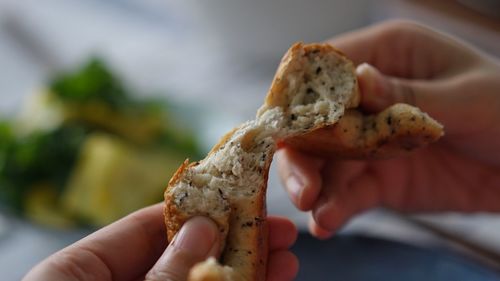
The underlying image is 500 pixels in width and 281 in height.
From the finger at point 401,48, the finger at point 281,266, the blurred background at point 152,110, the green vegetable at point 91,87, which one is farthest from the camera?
the green vegetable at point 91,87

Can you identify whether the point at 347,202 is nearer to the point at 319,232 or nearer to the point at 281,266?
the point at 319,232

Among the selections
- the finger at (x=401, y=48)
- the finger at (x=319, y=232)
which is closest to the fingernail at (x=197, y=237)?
the finger at (x=319, y=232)

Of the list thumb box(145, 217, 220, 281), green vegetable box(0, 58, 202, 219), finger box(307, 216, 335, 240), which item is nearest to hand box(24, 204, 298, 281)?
thumb box(145, 217, 220, 281)

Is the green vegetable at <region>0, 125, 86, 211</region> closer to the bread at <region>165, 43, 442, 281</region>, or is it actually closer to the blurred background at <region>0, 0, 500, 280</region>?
the blurred background at <region>0, 0, 500, 280</region>

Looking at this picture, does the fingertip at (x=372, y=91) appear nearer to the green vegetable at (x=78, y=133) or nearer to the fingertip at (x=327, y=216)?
the fingertip at (x=327, y=216)

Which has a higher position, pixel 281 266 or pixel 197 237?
pixel 197 237

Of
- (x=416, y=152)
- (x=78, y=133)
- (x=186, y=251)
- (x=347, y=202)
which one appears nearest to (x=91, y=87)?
(x=78, y=133)
